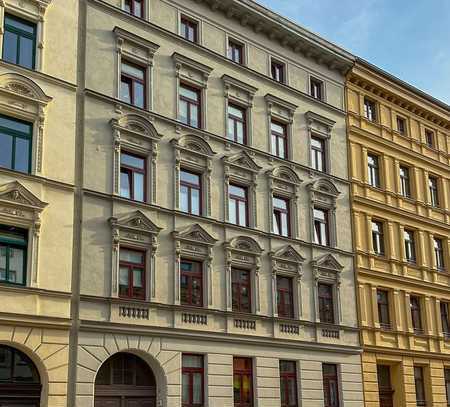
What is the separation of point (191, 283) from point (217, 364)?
3127mm

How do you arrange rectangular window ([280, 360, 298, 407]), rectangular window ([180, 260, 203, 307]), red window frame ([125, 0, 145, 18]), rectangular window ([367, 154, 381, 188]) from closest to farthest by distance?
rectangular window ([180, 260, 203, 307]) → red window frame ([125, 0, 145, 18]) → rectangular window ([280, 360, 298, 407]) → rectangular window ([367, 154, 381, 188])

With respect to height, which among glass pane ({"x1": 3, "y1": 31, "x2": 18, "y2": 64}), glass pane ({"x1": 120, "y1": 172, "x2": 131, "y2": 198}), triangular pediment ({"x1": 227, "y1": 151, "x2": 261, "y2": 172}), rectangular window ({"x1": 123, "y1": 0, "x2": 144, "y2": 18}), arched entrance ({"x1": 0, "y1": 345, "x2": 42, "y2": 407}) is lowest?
arched entrance ({"x1": 0, "y1": 345, "x2": 42, "y2": 407})

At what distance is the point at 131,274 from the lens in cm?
2609

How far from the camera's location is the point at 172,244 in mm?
27359

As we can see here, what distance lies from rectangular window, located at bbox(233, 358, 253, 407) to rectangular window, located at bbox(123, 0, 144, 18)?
45.4 ft

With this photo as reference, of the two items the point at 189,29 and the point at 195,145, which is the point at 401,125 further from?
the point at 195,145

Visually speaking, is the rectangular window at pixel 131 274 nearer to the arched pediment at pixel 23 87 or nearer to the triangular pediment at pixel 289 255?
the arched pediment at pixel 23 87

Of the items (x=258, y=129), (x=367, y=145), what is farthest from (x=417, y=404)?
(x=258, y=129)

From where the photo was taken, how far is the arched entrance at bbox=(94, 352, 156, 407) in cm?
2461

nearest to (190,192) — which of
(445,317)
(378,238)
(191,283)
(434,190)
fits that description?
(191,283)

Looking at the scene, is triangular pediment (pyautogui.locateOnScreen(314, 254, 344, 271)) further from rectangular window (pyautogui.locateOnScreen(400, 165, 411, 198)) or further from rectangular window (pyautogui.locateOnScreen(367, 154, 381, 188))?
rectangular window (pyautogui.locateOnScreen(400, 165, 411, 198))

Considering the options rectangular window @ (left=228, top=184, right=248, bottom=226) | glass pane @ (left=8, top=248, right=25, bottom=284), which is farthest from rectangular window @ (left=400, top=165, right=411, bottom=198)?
glass pane @ (left=8, top=248, right=25, bottom=284)

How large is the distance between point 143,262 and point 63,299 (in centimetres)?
375

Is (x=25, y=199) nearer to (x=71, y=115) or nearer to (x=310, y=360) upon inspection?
(x=71, y=115)
